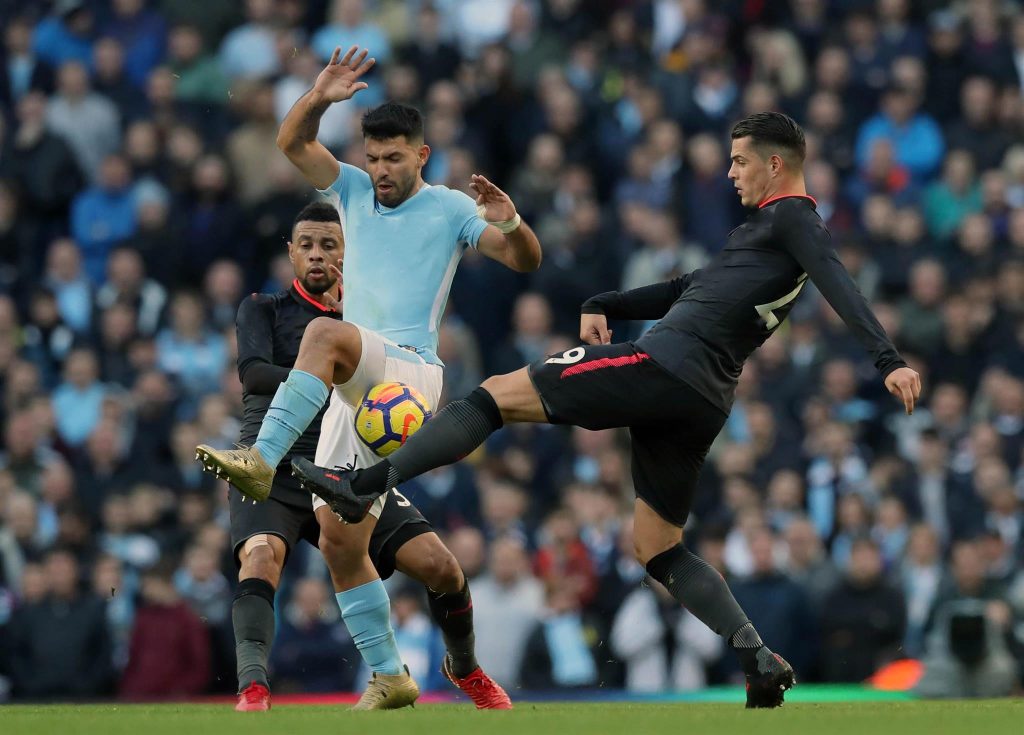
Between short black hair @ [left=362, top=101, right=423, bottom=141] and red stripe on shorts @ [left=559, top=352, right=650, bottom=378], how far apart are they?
1.44 meters

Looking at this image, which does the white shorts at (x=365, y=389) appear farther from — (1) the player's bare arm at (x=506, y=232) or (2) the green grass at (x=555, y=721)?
(2) the green grass at (x=555, y=721)

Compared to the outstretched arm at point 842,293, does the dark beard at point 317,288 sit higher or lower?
higher

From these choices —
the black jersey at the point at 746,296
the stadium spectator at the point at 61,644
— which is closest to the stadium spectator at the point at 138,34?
the stadium spectator at the point at 61,644

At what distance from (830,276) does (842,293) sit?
0.29 ft

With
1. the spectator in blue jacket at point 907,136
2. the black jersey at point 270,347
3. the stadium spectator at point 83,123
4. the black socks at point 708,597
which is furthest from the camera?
the stadium spectator at point 83,123

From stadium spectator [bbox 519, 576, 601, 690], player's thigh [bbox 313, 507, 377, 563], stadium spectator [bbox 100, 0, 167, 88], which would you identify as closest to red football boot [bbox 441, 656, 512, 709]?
player's thigh [bbox 313, 507, 377, 563]

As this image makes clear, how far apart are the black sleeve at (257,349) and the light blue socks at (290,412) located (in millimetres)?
838

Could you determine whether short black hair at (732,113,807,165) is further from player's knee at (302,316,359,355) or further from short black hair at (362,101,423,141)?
player's knee at (302,316,359,355)

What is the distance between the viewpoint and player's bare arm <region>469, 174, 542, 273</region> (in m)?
8.19

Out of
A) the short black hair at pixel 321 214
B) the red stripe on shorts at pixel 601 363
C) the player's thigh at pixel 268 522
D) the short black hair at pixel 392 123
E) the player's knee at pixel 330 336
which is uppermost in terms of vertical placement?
the short black hair at pixel 392 123

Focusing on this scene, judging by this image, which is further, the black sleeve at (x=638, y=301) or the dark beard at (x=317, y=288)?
the dark beard at (x=317, y=288)

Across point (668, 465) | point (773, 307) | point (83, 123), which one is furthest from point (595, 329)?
point (83, 123)

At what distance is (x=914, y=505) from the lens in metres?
13.6

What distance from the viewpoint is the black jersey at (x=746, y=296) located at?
304 inches
